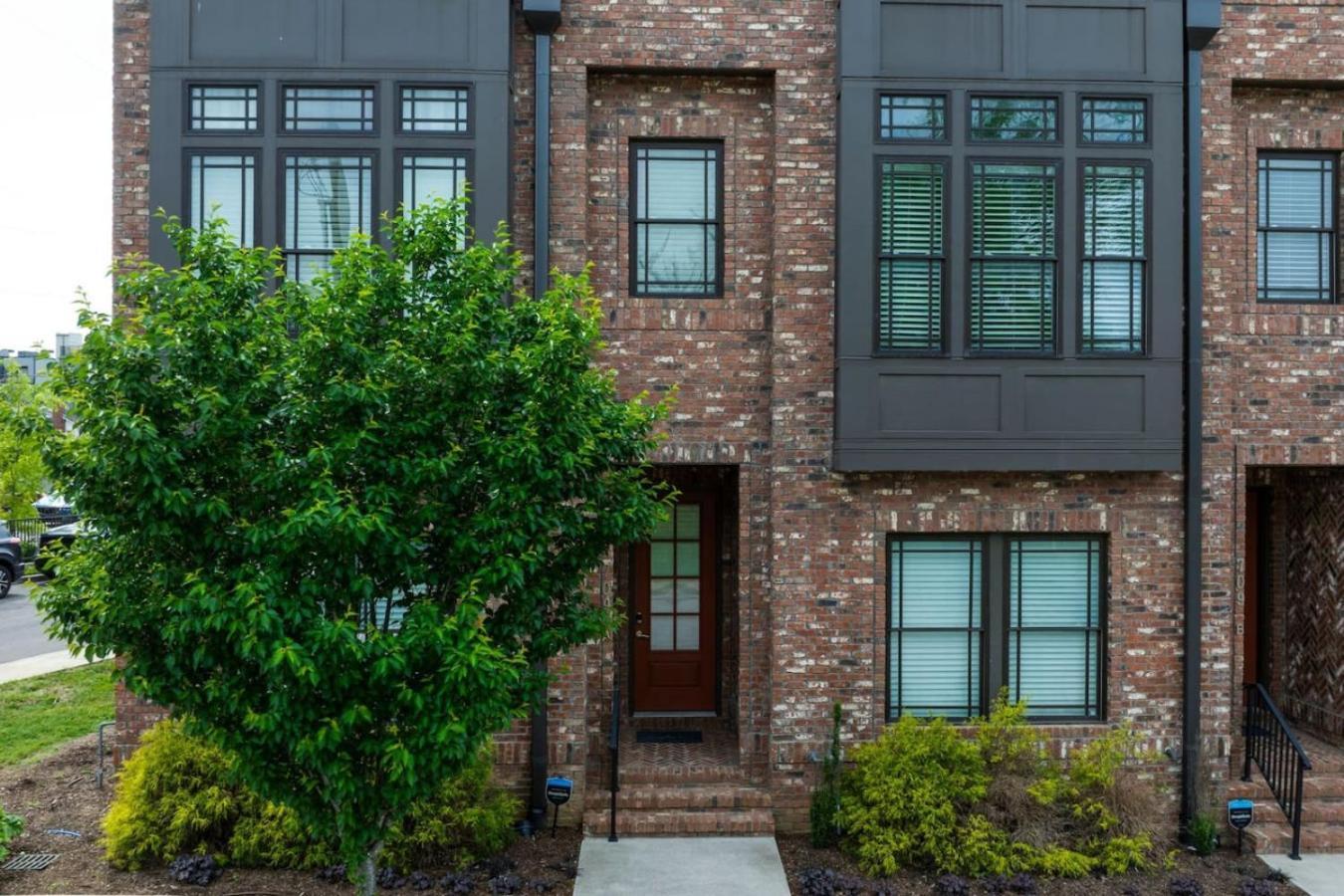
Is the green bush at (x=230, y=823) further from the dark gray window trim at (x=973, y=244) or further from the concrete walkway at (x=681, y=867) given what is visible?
the dark gray window trim at (x=973, y=244)

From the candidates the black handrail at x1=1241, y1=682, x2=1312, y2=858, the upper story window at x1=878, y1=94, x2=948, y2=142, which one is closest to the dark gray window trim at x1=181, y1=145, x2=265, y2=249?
the upper story window at x1=878, y1=94, x2=948, y2=142

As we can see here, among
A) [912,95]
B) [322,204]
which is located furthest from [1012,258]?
[322,204]

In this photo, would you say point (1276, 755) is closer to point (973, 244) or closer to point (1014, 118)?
point (973, 244)

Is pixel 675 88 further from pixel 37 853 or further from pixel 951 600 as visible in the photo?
pixel 37 853

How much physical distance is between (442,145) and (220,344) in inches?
138

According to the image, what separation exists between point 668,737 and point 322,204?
5905 mm

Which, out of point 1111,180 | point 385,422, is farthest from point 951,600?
point 385,422

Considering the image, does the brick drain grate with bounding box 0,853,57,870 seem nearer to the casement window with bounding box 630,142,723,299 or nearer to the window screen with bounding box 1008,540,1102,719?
the casement window with bounding box 630,142,723,299

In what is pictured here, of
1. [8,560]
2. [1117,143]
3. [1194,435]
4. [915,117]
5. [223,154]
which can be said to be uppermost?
[915,117]

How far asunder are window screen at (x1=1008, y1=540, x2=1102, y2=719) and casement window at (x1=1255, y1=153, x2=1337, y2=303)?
304 cm

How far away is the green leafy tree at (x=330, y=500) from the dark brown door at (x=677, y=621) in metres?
4.10

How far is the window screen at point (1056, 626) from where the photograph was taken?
8.38 meters

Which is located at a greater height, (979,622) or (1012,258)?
(1012,258)

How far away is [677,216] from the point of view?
8.51 meters
